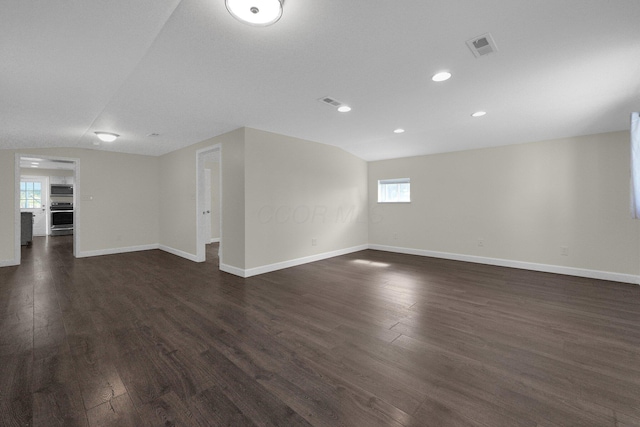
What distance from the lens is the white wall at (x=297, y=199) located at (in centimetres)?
427

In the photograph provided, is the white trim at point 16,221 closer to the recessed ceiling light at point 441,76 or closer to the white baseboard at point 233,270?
the white baseboard at point 233,270

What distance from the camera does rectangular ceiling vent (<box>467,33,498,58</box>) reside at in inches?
77.7

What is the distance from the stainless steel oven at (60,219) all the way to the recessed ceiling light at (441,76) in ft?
40.5

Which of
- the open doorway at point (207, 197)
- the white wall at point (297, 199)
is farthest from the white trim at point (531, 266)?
the open doorway at point (207, 197)

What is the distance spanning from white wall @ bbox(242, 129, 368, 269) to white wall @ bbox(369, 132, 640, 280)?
1213 millimetres

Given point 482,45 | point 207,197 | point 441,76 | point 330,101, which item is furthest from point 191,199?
point 482,45

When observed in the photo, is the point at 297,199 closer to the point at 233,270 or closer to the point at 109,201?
the point at 233,270

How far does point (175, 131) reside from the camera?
14.5 feet

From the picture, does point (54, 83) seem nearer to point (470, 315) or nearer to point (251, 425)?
point (251, 425)

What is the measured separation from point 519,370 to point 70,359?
3289 millimetres

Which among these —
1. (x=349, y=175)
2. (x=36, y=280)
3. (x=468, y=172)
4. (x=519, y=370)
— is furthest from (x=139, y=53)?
(x=468, y=172)

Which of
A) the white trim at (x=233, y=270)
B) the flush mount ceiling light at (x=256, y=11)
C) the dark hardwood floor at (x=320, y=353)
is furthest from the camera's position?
the white trim at (x=233, y=270)

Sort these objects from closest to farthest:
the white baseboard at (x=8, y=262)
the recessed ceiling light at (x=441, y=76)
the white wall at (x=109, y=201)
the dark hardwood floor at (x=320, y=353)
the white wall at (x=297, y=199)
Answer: the dark hardwood floor at (x=320, y=353) < the recessed ceiling light at (x=441, y=76) < the white wall at (x=297, y=199) < the white baseboard at (x=8, y=262) < the white wall at (x=109, y=201)

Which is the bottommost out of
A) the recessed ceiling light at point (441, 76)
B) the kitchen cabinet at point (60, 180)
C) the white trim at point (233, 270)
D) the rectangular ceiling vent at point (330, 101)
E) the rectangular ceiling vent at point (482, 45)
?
the white trim at point (233, 270)
